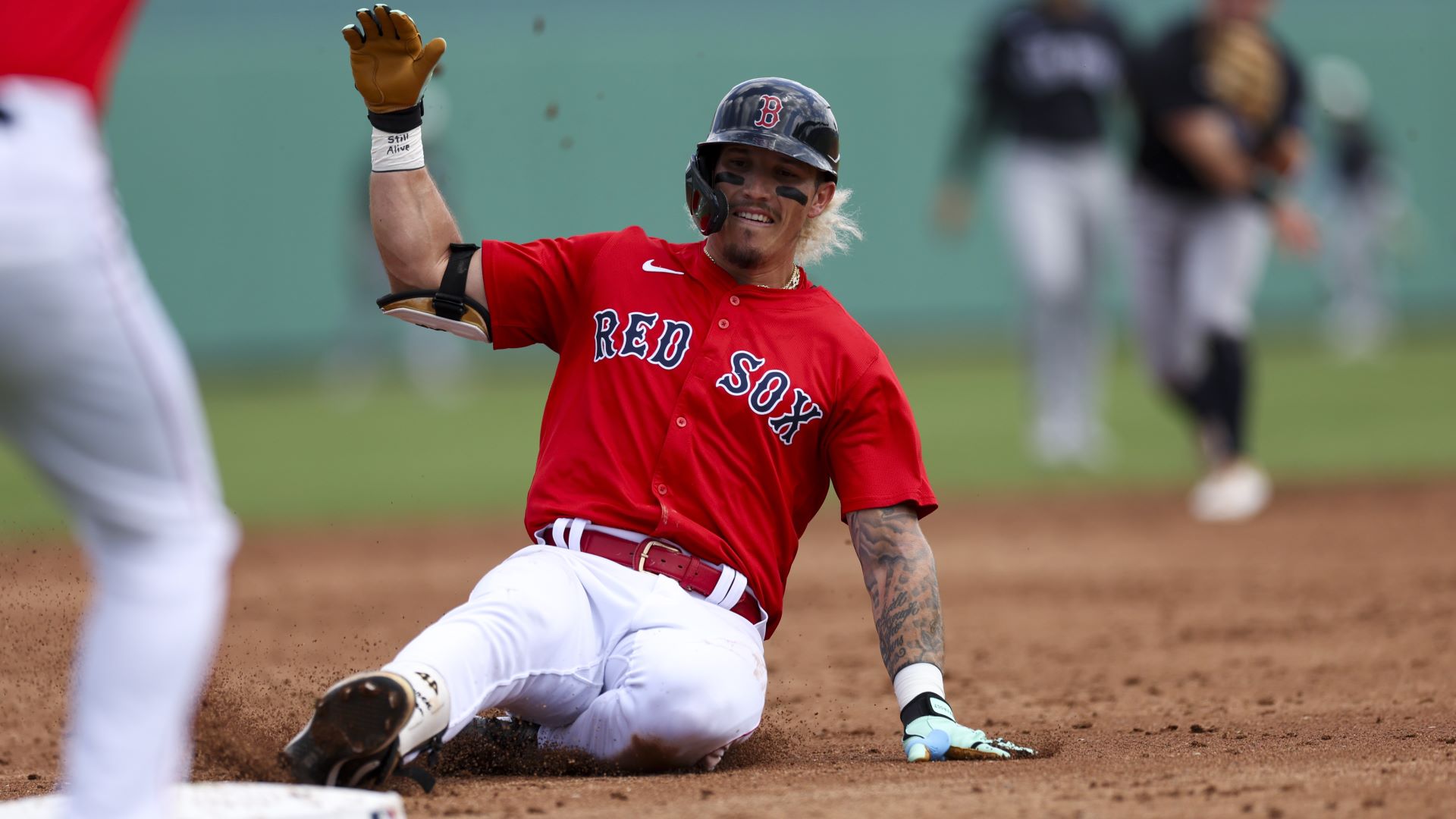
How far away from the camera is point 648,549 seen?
12.1 ft

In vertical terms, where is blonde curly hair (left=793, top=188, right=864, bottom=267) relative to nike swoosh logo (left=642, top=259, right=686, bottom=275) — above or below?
above

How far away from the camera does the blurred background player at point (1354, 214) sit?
18.5m

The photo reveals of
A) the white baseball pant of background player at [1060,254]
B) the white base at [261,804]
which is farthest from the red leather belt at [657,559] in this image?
the white baseball pant of background player at [1060,254]

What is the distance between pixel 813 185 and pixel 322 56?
1656cm

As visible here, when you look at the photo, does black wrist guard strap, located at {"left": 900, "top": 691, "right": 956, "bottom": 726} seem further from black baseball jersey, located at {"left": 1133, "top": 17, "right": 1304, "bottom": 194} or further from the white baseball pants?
black baseball jersey, located at {"left": 1133, "top": 17, "right": 1304, "bottom": 194}

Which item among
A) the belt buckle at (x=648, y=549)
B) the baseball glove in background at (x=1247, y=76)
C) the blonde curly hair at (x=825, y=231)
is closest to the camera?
the belt buckle at (x=648, y=549)

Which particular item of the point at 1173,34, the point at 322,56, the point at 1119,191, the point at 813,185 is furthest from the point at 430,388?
the point at 813,185

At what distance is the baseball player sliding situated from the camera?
3.56 m

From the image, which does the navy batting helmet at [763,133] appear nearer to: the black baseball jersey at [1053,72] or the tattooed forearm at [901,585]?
the tattooed forearm at [901,585]

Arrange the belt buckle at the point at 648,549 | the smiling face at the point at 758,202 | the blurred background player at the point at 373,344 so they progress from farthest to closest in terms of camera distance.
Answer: the blurred background player at the point at 373,344 < the smiling face at the point at 758,202 < the belt buckle at the point at 648,549

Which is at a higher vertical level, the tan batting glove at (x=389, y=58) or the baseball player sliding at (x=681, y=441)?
the tan batting glove at (x=389, y=58)

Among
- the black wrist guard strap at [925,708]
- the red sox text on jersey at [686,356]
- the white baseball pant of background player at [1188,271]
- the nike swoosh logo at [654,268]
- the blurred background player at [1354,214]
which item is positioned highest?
the blurred background player at [1354,214]

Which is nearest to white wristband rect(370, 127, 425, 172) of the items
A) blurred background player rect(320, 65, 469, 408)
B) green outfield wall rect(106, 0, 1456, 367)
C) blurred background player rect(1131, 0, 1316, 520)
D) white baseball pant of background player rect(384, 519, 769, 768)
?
white baseball pant of background player rect(384, 519, 769, 768)

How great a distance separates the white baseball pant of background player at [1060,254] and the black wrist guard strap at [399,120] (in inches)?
274
